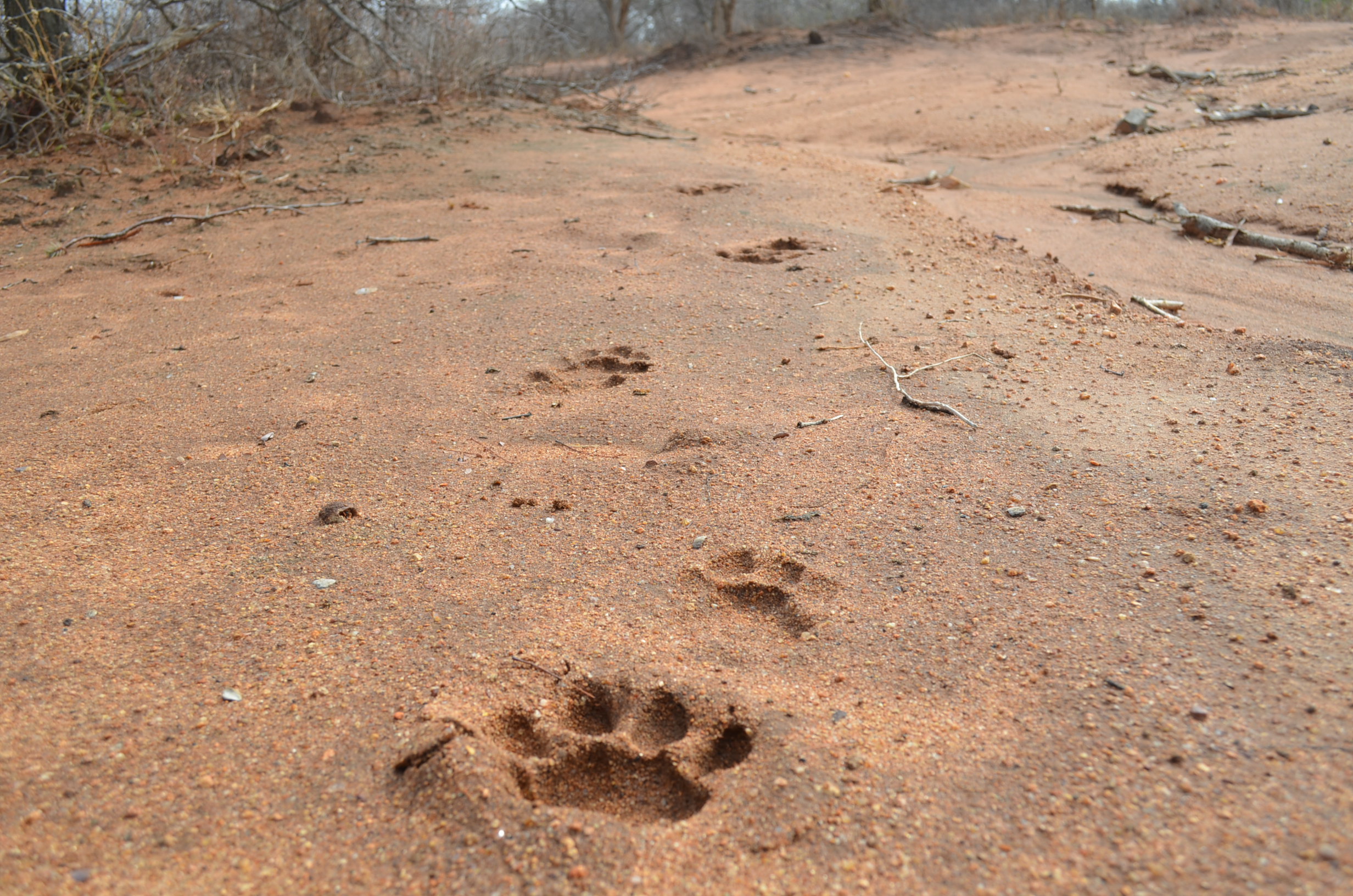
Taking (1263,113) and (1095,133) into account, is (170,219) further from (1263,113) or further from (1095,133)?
(1263,113)

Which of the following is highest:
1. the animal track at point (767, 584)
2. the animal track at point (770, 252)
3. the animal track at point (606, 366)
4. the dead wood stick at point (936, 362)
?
the animal track at point (770, 252)

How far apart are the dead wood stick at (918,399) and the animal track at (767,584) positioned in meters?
0.81

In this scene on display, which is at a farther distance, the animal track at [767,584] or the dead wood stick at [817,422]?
the dead wood stick at [817,422]

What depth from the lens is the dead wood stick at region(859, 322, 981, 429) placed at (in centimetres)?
252

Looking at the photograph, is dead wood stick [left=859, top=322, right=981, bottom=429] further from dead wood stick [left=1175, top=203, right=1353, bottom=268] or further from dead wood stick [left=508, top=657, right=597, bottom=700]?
dead wood stick [left=1175, top=203, right=1353, bottom=268]

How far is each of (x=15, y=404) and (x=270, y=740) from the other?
1963mm

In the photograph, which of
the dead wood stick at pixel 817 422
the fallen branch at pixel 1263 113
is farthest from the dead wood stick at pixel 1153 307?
the fallen branch at pixel 1263 113

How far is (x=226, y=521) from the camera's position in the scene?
2.15m

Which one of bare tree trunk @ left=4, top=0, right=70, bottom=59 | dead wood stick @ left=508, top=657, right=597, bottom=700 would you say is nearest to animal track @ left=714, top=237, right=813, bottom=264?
dead wood stick @ left=508, top=657, right=597, bottom=700

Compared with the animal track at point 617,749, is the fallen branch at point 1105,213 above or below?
above

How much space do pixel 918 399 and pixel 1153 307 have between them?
1359 millimetres

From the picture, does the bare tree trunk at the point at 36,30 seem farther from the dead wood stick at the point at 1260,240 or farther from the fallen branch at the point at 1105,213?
the dead wood stick at the point at 1260,240

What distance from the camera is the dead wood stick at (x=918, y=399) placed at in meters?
2.52

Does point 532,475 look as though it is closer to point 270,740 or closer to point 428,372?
point 428,372
